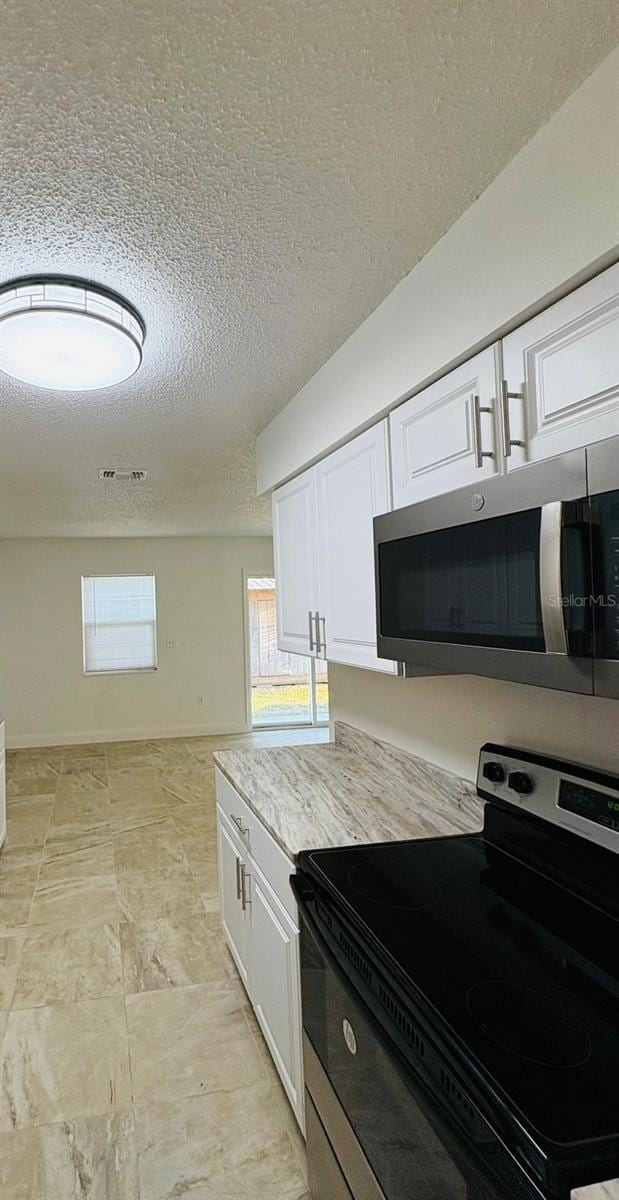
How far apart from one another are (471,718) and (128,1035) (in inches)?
69.1

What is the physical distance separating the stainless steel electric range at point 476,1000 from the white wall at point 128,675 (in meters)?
6.75

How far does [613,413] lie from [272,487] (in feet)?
7.20

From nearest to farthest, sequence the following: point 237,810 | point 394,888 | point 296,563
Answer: point 394,888, point 237,810, point 296,563

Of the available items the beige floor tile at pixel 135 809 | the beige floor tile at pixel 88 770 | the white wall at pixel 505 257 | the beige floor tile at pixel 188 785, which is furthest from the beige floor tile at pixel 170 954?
the beige floor tile at pixel 88 770

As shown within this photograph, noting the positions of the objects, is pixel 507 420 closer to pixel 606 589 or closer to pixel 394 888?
pixel 606 589

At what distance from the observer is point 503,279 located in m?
1.38

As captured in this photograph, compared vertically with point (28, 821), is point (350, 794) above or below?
above

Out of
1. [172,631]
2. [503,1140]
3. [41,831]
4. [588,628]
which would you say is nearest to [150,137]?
[588,628]

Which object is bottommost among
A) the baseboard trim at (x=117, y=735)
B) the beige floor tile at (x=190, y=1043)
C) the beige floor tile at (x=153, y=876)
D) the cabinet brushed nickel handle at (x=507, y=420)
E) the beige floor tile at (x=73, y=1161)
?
the beige floor tile at (x=190, y=1043)

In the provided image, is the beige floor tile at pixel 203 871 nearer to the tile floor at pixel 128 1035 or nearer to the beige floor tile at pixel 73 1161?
the tile floor at pixel 128 1035

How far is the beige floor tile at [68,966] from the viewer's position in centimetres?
279

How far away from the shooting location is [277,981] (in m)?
2.04

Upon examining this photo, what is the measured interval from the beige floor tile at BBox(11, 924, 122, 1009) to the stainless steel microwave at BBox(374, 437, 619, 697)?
85.4 inches

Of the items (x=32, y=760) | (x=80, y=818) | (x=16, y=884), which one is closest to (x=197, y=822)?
(x=80, y=818)
